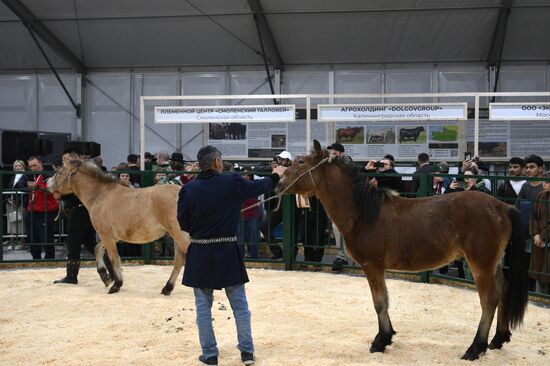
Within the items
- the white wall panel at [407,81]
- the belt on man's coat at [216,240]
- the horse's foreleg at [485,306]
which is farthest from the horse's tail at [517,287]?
the white wall panel at [407,81]

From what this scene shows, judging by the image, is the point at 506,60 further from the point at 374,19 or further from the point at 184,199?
the point at 184,199

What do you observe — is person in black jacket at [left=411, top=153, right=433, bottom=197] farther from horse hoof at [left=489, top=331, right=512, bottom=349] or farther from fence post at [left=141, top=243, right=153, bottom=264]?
fence post at [left=141, top=243, right=153, bottom=264]

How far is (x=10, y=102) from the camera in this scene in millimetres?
19625


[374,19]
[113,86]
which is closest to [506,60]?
[374,19]

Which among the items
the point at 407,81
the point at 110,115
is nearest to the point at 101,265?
the point at 110,115

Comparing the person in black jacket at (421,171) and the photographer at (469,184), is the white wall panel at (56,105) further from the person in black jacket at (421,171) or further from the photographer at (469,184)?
the photographer at (469,184)

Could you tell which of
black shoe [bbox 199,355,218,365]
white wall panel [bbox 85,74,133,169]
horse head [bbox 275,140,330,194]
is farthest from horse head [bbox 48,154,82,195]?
white wall panel [bbox 85,74,133,169]

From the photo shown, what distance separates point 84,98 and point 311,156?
Result: 49.5 feet

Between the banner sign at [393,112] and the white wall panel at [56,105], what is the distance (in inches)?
431

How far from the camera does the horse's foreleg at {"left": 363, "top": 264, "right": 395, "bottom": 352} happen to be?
5.63m

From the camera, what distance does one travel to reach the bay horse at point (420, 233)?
17.9 feet

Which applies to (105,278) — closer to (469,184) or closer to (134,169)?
(134,169)

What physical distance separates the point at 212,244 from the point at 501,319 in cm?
277

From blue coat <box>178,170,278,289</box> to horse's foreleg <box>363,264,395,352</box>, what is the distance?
1.33 m
